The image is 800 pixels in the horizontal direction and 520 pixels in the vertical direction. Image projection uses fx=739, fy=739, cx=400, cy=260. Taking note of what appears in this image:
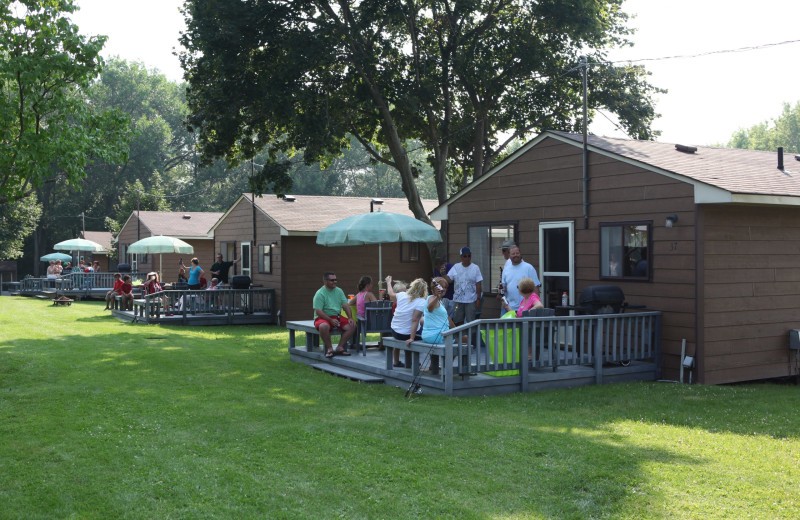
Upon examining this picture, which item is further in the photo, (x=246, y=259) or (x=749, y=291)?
(x=246, y=259)

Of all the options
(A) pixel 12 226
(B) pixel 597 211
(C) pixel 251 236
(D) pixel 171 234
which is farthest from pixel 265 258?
(A) pixel 12 226

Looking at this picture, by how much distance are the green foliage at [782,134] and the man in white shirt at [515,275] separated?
8235 cm

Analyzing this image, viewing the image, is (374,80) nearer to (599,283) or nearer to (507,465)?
(599,283)

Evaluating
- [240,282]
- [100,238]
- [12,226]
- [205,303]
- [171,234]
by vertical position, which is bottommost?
[205,303]

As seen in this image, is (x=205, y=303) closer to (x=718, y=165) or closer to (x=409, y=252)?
(x=409, y=252)

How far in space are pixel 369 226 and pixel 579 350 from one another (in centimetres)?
420

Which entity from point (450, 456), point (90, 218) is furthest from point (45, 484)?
point (90, 218)

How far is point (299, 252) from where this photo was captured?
794 inches

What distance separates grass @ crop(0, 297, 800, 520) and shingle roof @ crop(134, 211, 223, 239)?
20.7m

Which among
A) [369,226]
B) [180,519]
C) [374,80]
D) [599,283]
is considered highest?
[374,80]

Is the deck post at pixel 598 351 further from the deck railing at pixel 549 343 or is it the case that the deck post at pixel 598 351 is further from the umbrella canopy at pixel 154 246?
the umbrella canopy at pixel 154 246

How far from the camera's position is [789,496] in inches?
198

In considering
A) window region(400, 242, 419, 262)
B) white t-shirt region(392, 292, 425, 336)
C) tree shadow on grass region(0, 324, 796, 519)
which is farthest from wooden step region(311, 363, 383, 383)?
window region(400, 242, 419, 262)

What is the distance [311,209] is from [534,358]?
45.3 feet
